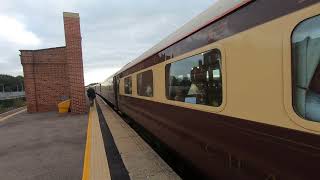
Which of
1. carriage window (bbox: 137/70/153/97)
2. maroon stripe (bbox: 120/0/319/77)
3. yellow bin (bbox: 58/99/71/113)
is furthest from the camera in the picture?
yellow bin (bbox: 58/99/71/113)

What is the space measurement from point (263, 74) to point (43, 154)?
632 centimetres

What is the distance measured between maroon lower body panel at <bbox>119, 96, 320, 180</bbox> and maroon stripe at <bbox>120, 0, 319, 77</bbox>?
90 cm

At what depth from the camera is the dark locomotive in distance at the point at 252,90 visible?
2320 mm

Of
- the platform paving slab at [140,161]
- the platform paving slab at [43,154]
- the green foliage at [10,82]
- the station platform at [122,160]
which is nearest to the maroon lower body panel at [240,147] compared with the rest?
the platform paving slab at [140,161]

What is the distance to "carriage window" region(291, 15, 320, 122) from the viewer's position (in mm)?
2262

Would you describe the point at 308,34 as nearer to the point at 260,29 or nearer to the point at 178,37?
the point at 260,29

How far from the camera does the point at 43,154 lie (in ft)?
25.0

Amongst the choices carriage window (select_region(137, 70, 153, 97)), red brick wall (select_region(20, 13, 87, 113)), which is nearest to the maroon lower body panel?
carriage window (select_region(137, 70, 153, 97))

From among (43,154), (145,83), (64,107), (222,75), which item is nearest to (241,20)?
(222,75)

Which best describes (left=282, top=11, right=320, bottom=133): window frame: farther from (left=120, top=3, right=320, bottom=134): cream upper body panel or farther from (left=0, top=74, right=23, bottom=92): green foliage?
(left=0, top=74, right=23, bottom=92): green foliage

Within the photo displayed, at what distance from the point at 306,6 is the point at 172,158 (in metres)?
5.13

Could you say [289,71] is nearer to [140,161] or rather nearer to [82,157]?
[140,161]

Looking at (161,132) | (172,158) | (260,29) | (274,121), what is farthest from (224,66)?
(172,158)

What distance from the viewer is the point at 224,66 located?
11.4 ft
